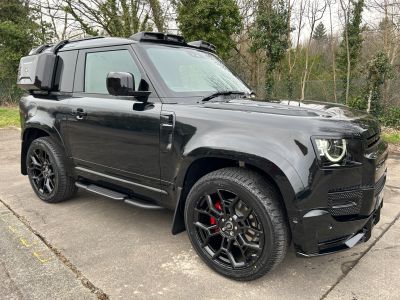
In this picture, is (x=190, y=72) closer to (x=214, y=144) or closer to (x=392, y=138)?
(x=214, y=144)

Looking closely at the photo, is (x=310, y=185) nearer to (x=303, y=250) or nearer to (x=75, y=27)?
(x=303, y=250)

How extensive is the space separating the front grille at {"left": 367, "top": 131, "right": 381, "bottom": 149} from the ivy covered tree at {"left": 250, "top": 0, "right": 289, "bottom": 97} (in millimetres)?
10637

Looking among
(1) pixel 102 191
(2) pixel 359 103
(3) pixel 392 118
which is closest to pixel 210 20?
(2) pixel 359 103

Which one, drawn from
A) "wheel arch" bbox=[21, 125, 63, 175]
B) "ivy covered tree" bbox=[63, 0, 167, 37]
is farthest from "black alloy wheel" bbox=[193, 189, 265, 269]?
"ivy covered tree" bbox=[63, 0, 167, 37]

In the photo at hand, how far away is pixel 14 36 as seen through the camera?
59.1 feet

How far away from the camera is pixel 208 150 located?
106 inches

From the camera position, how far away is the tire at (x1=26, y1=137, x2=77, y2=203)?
4156 millimetres

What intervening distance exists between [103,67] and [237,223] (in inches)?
81.9

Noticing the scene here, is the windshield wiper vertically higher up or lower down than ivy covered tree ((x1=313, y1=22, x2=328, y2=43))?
lower down

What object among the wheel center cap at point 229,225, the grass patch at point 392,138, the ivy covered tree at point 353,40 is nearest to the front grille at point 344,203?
the wheel center cap at point 229,225

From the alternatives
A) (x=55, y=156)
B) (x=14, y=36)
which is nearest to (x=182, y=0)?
(x=14, y=36)

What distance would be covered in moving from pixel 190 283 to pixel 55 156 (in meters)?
2.30

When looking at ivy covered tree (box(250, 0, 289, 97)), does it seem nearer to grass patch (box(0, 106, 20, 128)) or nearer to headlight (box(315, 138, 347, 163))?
grass patch (box(0, 106, 20, 128))

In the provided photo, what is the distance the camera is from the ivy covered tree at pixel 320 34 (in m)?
13.1
